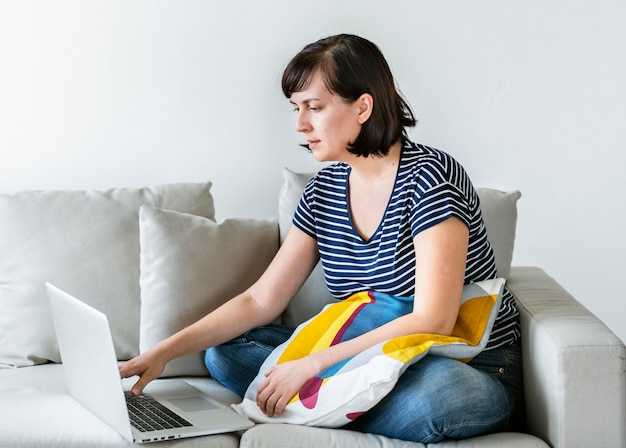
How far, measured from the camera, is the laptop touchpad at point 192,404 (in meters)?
1.74

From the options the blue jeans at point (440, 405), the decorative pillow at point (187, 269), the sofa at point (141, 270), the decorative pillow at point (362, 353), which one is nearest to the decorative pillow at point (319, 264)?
the sofa at point (141, 270)

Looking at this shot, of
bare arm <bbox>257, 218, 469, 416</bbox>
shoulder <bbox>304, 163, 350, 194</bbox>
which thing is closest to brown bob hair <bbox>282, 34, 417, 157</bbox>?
shoulder <bbox>304, 163, 350, 194</bbox>

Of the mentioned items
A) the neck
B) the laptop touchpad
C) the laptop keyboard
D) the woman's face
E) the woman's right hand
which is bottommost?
the laptop touchpad

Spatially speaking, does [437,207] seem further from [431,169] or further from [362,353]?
[362,353]

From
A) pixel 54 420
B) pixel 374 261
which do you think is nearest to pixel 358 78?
pixel 374 261

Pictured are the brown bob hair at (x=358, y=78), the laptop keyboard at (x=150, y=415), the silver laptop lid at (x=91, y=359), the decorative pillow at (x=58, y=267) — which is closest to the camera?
the silver laptop lid at (x=91, y=359)

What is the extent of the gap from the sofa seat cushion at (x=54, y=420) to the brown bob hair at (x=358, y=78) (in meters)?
0.61

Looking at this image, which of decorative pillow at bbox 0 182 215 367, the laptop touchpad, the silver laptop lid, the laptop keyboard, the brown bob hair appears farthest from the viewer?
decorative pillow at bbox 0 182 215 367

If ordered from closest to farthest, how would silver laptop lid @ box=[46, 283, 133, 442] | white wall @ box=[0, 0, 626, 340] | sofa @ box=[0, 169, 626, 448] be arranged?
silver laptop lid @ box=[46, 283, 133, 442] → sofa @ box=[0, 169, 626, 448] → white wall @ box=[0, 0, 626, 340]

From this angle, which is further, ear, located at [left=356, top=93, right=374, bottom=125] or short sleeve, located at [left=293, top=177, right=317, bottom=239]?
short sleeve, located at [left=293, top=177, right=317, bottom=239]

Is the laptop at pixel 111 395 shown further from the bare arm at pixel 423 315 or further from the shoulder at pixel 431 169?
the shoulder at pixel 431 169

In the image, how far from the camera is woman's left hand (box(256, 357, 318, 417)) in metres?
1.68

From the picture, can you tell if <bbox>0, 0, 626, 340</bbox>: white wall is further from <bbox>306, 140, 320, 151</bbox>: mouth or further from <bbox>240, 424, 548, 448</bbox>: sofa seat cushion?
<bbox>240, 424, 548, 448</bbox>: sofa seat cushion

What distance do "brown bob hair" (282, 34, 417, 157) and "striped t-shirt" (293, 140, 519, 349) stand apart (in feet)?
0.22
